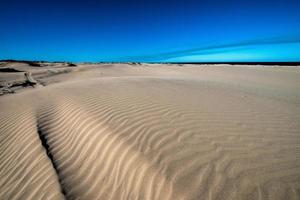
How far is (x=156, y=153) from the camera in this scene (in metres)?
3.25

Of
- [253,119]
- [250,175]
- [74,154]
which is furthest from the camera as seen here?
[253,119]

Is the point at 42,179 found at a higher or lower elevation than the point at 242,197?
lower

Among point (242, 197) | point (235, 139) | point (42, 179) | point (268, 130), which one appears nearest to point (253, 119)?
point (268, 130)

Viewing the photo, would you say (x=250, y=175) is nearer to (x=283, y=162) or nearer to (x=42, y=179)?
(x=283, y=162)

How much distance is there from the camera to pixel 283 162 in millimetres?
2939

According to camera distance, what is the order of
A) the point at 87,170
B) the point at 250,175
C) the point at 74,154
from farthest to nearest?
1. the point at 74,154
2. the point at 87,170
3. the point at 250,175

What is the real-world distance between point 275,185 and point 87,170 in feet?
8.05

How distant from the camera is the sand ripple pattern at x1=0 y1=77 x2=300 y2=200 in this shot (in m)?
2.65

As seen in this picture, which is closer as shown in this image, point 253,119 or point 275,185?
point 275,185

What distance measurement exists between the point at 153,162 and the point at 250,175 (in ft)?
3.90

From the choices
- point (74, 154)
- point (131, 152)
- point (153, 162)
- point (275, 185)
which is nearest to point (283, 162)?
point (275, 185)

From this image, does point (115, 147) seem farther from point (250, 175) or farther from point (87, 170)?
point (250, 175)

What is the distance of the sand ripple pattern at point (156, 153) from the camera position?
8.68 feet

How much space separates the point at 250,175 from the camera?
2674 millimetres
